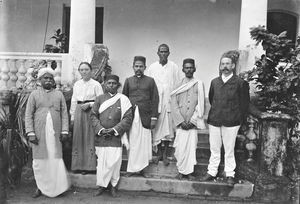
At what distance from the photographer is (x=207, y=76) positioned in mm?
9312

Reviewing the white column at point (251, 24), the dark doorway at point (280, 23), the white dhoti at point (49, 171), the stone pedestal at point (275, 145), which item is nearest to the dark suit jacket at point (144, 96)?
the white dhoti at point (49, 171)

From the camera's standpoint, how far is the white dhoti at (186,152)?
5.40m

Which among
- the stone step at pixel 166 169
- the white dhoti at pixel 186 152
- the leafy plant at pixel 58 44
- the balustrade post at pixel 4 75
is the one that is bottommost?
the stone step at pixel 166 169

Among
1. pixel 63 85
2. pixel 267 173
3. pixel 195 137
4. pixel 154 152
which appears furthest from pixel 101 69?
pixel 267 173

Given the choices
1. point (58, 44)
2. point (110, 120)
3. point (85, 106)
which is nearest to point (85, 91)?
point (85, 106)

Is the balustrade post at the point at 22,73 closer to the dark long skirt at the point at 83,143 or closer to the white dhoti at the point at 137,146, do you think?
the dark long skirt at the point at 83,143

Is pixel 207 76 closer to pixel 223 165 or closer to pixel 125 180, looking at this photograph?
pixel 223 165

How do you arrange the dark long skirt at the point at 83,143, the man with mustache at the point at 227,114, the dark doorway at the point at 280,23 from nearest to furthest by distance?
1. the man with mustache at the point at 227,114
2. the dark long skirt at the point at 83,143
3. the dark doorway at the point at 280,23

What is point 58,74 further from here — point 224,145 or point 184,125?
point 224,145

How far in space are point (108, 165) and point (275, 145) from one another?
8.12ft

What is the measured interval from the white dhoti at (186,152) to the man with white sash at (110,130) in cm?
84

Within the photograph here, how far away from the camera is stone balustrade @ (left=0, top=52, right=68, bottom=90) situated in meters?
7.02

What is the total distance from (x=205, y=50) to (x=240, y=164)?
4430mm

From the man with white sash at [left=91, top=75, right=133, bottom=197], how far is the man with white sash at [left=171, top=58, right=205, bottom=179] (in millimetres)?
788
